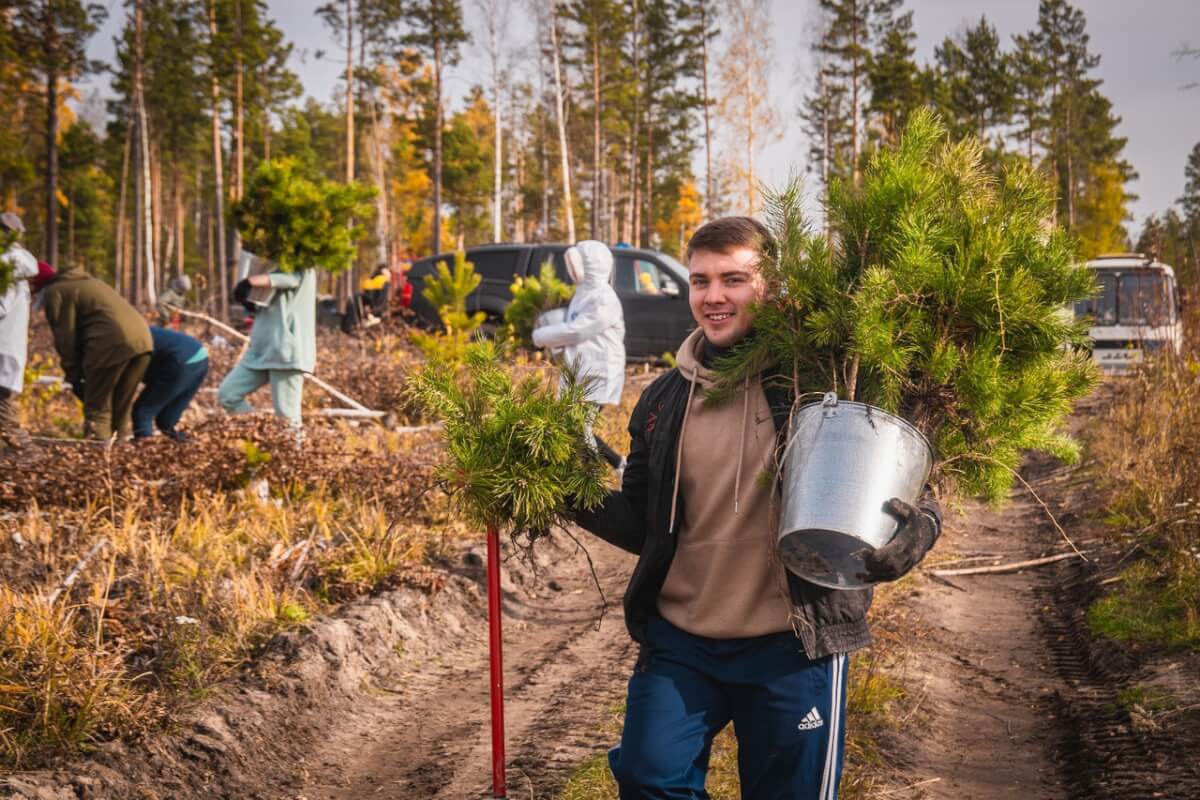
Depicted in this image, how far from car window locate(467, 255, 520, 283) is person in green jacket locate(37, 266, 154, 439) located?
25.4ft

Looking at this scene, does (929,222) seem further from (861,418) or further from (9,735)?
(9,735)

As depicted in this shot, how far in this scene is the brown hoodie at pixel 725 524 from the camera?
238cm

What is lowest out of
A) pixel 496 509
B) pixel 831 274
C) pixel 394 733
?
pixel 394 733

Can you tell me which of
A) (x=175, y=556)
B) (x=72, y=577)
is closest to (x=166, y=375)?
(x=175, y=556)

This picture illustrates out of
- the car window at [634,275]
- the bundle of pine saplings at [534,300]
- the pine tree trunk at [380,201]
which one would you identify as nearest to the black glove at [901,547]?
the bundle of pine saplings at [534,300]

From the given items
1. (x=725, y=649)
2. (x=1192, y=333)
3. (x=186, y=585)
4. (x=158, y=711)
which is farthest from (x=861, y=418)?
(x=1192, y=333)

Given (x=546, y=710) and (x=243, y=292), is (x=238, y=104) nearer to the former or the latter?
(x=243, y=292)

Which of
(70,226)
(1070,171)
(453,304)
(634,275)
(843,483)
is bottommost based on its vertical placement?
(843,483)

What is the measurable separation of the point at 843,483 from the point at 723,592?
50 centimetres

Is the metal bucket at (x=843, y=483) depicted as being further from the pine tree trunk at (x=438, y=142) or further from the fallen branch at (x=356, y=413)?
the pine tree trunk at (x=438, y=142)

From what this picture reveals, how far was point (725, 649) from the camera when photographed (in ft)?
7.77

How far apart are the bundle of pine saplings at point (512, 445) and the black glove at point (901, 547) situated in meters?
0.74

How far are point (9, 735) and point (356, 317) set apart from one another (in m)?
11.8

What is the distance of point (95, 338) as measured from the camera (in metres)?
7.02
